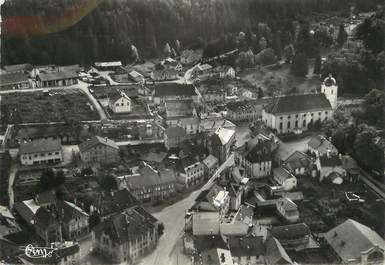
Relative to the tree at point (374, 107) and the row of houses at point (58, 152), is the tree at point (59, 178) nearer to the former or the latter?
the row of houses at point (58, 152)

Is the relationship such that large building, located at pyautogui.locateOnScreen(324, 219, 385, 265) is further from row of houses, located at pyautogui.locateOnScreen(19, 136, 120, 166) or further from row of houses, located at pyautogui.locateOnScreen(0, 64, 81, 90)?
row of houses, located at pyautogui.locateOnScreen(0, 64, 81, 90)

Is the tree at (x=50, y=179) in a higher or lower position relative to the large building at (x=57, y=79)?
lower

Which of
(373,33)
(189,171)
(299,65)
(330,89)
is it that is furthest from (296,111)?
(189,171)

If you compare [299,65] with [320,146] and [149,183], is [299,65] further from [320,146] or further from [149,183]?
[149,183]

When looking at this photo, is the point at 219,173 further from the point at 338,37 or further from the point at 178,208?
the point at 338,37

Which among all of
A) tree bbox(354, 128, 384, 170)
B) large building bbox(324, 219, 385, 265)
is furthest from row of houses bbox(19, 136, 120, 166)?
tree bbox(354, 128, 384, 170)

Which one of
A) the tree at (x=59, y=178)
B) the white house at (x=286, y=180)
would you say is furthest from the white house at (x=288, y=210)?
the tree at (x=59, y=178)
